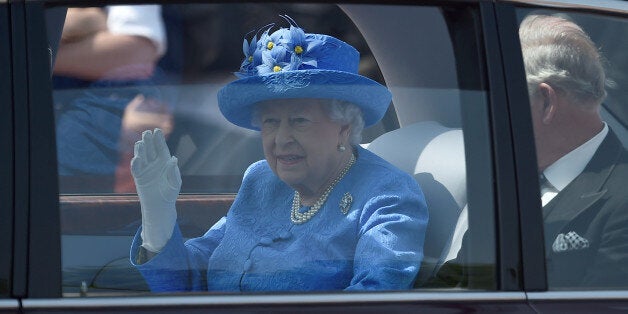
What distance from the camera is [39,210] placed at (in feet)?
8.27

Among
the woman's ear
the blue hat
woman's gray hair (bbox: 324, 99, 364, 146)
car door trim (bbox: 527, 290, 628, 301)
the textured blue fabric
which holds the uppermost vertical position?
the blue hat

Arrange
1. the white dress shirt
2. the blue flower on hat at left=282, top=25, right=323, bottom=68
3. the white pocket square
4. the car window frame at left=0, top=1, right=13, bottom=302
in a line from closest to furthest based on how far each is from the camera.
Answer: the car window frame at left=0, top=1, right=13, bottom=302, the white pocket square, the white dress shirt, the blue flower on hat at left=282, top=25, right=323, bottom=68

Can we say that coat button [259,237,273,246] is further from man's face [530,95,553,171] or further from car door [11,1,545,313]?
man's face [530,95,553,171]

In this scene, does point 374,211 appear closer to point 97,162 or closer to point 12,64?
point 97,162

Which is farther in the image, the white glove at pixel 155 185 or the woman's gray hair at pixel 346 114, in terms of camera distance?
the woman's gray hair at pixel 346 114

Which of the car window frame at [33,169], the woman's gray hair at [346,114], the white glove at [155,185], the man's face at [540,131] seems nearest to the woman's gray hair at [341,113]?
the woman's gray hair at [346,114]

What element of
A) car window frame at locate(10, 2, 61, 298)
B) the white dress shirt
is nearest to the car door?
car window frame at locate(10, 2, 61, 298)

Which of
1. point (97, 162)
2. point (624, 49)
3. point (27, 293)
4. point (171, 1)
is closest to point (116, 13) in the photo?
point (171, 1)

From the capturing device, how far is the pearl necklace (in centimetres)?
286

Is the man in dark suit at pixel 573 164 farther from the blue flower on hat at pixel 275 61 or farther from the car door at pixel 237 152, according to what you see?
the blue flower on hat at pixel 275 61

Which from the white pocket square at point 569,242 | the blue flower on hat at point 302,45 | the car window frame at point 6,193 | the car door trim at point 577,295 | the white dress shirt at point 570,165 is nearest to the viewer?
the car window frame at point 6,193

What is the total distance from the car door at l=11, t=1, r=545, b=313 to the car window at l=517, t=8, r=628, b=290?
0.10 m

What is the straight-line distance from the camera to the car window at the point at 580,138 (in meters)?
2.75

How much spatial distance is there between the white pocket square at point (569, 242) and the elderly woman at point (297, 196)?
303 mm
